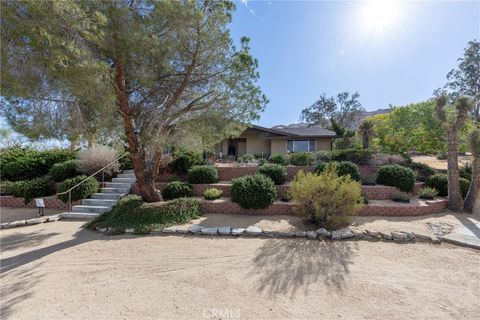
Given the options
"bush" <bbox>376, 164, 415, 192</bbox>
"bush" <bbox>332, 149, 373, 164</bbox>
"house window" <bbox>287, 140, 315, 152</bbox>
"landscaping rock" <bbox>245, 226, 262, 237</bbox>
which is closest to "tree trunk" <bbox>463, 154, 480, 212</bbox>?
"bush" <bbox>376, 164, 415, 192</bbox>

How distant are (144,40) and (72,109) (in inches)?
87.5

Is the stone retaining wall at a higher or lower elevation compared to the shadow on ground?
higher

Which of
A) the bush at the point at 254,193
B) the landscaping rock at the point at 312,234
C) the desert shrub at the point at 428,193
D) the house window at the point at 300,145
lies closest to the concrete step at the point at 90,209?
the bush at the point at 254,193

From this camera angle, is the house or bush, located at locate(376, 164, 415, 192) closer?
bush, located at locate(376, 164, 415, 192)

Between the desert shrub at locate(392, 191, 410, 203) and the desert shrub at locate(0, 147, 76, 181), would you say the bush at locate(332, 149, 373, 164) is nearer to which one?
the desert shrub at locate(392, 191, 410, 203)

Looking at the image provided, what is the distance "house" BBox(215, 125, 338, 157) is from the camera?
1725 cm

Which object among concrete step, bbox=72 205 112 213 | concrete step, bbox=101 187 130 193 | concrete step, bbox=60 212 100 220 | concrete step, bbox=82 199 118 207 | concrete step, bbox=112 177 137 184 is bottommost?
concrete step, bbox=60 212 100 220

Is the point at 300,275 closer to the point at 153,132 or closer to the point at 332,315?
the point at 332,315

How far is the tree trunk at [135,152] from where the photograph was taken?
5.71 m

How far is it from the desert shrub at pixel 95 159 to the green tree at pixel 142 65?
357 cm

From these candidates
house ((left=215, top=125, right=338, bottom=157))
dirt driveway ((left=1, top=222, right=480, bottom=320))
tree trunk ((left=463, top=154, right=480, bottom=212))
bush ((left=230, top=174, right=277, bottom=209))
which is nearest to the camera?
dirt driveway ((left=1, top=222, right=480, bottom=320))

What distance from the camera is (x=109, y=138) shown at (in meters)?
6.80

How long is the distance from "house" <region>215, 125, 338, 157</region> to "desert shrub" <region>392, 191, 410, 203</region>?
9853mm

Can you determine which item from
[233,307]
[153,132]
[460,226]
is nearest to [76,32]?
[153,132]
